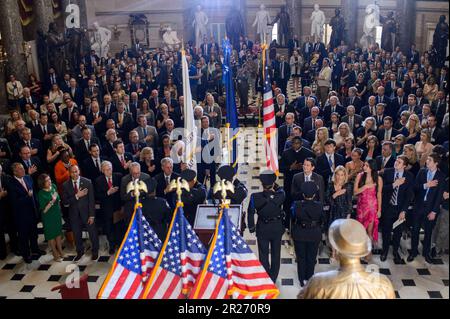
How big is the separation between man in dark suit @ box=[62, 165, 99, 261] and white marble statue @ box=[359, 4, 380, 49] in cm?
1834

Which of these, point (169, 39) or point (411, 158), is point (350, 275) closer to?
point (411, 158)

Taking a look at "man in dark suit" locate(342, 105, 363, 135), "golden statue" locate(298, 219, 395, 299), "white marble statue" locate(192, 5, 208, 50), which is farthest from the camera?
"white marble statue" locate(192, 5, 208, 50)

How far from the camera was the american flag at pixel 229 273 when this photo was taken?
4.85m

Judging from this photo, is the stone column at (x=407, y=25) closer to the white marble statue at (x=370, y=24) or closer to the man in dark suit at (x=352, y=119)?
the white marble statue at (x=370, y=24)

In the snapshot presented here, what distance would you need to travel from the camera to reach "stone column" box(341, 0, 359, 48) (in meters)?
24.3

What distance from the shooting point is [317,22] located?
25.7 metres

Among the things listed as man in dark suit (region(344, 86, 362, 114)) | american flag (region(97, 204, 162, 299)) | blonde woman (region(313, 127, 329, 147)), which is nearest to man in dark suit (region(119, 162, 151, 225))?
american flag (region(97, 204, 162, 299))

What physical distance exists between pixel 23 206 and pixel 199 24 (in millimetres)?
20074

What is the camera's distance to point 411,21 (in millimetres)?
21141

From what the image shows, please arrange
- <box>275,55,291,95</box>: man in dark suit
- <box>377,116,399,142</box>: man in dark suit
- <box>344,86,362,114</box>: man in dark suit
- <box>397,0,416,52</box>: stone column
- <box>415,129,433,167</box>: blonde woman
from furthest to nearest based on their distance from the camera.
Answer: <box>397,0,416,52</box>: stone column
<box>275,55,291,95</box>: man in dark suit
<box>344,86,362,114</box>: man in dark suit
<box>377,116,399,142</box>: man in dark suit
<box>415,129,433,167</box>: blonde woman

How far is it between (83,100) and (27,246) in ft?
22.7

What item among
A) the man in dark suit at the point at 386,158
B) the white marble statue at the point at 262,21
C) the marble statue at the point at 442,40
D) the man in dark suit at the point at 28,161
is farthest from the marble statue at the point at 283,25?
the man in dark suit at the point at 28,161

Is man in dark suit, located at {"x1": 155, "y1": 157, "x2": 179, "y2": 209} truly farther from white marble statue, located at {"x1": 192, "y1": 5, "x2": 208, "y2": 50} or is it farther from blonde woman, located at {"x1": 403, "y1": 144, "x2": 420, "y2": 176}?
white marble statue, located at {"x1": 192, "y1": 5, "x2": 208, "y2": 50}

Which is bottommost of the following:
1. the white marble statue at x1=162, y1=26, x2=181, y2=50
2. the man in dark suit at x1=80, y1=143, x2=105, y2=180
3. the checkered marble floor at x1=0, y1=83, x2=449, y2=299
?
the checkered marble floor at x1=0, y1=83, x2=449, y2=299
